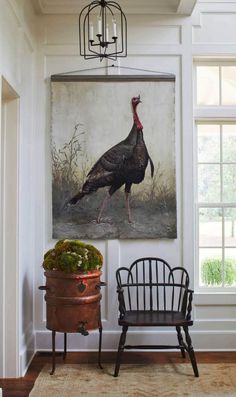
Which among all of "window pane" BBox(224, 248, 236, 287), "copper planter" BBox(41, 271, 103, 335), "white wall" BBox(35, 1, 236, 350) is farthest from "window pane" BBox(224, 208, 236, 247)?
"copper planter" BBox(41, 271, 103, 335)

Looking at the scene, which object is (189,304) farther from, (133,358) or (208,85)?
(208,85)

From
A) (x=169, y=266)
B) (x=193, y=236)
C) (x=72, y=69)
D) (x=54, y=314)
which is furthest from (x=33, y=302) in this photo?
(x=72, y=69)

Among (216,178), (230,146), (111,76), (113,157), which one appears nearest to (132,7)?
(111,76)

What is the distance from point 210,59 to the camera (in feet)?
14.4

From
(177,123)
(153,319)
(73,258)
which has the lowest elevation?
(153,319)

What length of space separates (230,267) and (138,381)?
147 centimetres

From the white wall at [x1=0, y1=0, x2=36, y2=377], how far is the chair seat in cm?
83

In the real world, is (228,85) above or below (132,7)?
below

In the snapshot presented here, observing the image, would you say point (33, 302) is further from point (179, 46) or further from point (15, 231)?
point (179, 46)

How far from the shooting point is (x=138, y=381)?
11.4 ft

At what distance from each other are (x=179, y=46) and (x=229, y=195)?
1469 millimetres

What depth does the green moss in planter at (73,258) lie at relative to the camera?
3.58 m

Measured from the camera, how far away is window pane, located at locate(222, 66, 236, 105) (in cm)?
441

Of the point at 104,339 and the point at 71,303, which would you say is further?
the point at 104,339
